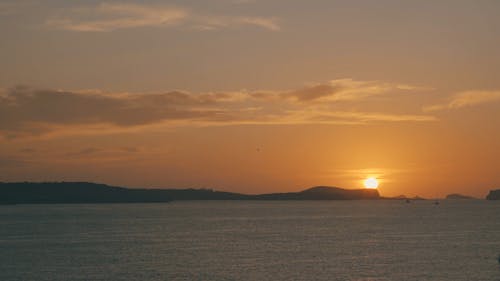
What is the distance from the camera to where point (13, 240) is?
134 m

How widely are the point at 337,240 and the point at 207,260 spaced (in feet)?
129

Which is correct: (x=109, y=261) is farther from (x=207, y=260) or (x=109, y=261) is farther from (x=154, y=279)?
(x=154, y=279)

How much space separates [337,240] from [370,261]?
3595cm

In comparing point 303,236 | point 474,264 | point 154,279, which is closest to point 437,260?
point 474,264

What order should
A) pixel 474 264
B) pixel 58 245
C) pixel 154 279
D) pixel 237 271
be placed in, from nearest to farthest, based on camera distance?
pixel 154 279, pixel 237 271, pixel 474 264, pixel 58 245

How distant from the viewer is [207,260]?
309 feet

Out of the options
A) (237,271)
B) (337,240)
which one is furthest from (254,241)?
(237,271)

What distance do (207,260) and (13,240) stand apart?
55336 mm

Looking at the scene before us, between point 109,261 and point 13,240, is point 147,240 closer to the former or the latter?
point 13,240

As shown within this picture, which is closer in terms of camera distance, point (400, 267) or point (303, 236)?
point (400, 267)

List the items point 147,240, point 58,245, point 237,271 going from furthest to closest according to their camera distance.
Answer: point 147,240
point 58,245
point 237,271

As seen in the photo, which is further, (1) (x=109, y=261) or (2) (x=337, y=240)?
(2) (x=337, y=240)

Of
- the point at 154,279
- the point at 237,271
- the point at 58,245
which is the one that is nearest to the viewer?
the point at 154,279

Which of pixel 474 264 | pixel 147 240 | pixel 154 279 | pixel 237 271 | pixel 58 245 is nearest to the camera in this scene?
pixel 154 279
